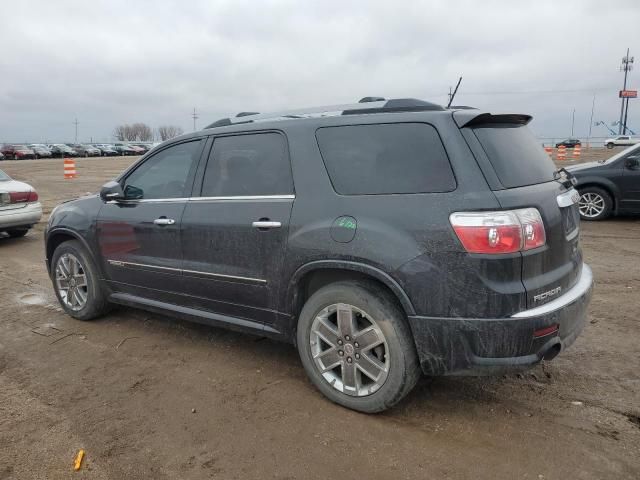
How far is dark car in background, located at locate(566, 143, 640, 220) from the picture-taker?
9516mm

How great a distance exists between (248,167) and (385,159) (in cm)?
111

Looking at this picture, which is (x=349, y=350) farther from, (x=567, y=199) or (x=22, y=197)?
(x=22, y=197)

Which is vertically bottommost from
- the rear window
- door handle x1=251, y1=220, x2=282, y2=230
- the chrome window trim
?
door handle x1=251, y1=220, x2=282, y2=230

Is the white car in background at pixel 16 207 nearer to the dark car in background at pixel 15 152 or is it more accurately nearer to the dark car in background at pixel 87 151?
the dark car in background at pixel 15 152

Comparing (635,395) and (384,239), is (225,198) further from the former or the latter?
(635,395)

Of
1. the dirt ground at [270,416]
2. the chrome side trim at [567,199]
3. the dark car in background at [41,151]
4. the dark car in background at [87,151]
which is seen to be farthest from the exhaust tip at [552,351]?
the dark car in background at [87,151]

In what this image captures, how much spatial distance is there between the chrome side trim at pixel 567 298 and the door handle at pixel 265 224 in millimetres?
1541

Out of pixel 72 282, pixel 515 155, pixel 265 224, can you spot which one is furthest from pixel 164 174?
pixel 515 155

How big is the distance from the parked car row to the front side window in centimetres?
4049

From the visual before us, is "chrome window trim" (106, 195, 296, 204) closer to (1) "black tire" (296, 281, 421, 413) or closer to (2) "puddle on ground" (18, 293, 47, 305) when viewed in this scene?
(1) "black tire" (296, 281, 421, 413)

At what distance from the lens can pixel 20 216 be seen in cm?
889

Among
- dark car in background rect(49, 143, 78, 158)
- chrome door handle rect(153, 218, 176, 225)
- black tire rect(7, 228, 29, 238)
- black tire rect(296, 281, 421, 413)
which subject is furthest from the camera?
dark car in background rect(49, 143, 78, 158)

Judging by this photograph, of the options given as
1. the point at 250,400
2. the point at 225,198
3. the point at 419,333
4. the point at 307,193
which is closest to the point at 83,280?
the point at 225,198

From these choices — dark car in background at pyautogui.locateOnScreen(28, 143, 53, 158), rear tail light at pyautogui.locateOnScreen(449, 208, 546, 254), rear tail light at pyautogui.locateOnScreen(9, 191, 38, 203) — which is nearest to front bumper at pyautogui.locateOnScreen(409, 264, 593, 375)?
rear tail light at pyautogui.locateOnScreen(449, 208, 546, 254)
